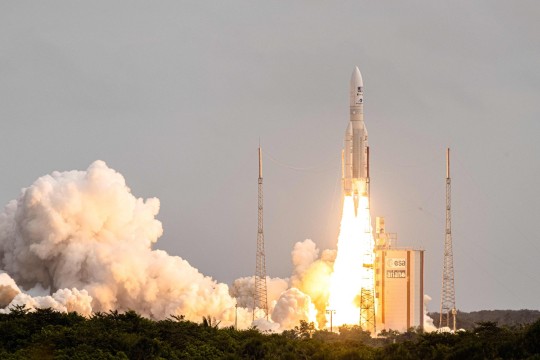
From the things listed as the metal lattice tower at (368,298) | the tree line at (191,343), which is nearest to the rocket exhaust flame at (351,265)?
the metal lattice tower at (368,298)

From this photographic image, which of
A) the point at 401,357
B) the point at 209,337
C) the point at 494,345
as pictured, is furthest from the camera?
the point at 209,337

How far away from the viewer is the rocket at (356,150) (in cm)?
13875

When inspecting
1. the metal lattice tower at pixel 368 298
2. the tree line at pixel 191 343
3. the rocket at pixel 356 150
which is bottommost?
the tree line at pixel 191 343

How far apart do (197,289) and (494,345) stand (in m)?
88.7

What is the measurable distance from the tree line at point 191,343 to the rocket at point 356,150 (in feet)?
182

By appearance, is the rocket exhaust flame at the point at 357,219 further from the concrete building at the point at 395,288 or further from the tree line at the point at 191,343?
the tree line at the point at 191,343

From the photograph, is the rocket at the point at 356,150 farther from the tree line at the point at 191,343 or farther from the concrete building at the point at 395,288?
the tree line at the point at 191,343

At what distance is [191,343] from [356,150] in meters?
63.0

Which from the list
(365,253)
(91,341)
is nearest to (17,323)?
(91,341)

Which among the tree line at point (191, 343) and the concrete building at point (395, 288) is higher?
the concrete building at point (395, 288)

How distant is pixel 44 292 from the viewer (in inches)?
5891

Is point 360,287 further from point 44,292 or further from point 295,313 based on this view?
point 44,292

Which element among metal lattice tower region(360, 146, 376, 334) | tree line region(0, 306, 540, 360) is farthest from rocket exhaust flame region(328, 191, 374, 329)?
tree line region(0, 306, 540, 360)

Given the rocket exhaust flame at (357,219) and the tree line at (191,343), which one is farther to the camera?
the rocket exhaust flame at (357,219)
